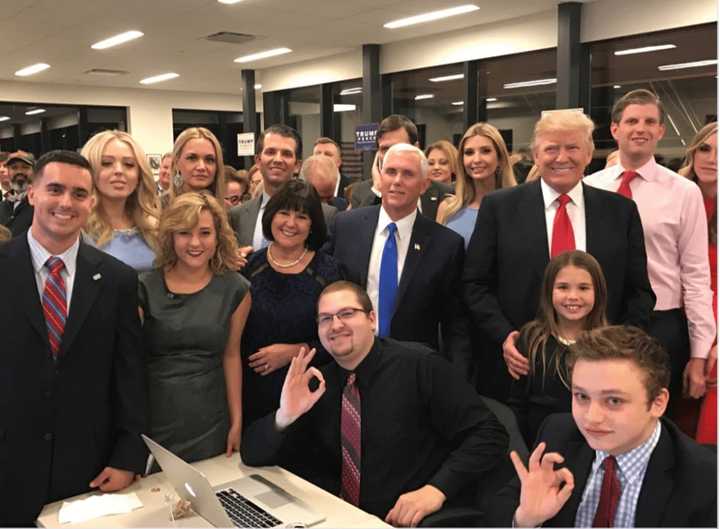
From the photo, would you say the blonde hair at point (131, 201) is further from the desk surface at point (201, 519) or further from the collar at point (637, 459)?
the collar at point (637, 459)

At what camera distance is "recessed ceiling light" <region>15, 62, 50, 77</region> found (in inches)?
424

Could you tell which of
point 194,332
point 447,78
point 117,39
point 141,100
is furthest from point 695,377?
point 141,100

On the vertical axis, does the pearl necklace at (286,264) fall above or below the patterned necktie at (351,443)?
above

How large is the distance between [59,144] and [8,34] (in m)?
5.70

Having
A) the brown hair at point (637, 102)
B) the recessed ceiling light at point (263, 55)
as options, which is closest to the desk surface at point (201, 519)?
the brown hair at point (637, 102)

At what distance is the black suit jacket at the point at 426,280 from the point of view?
2.86m

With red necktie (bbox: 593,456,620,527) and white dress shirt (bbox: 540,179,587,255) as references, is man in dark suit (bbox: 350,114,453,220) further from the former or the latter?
red necktie (bbox: 593,456,620,527)

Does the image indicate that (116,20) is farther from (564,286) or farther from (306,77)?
(564,286)

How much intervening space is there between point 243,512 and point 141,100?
44.0 ft

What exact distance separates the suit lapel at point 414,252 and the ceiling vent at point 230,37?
6655 mm

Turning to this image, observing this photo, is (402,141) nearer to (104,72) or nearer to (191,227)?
(191,227)

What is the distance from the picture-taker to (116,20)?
7.76 meters

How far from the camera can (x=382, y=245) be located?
298 centimetres

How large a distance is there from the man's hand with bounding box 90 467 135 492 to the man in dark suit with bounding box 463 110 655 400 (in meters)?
1.43
